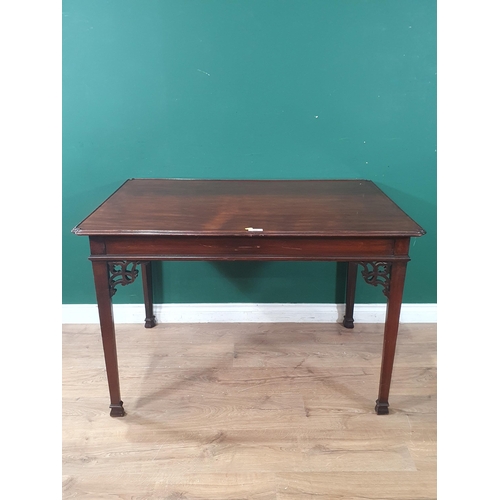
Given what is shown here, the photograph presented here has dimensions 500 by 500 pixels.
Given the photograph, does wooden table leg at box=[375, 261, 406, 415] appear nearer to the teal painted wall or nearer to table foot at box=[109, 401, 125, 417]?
the teal painted wall

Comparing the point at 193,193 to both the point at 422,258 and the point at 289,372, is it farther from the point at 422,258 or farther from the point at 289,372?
the point at 422,258

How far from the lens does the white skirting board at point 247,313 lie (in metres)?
2.50

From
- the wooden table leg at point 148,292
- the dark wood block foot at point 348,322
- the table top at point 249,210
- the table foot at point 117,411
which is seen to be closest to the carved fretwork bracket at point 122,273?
the table top at point 249,210

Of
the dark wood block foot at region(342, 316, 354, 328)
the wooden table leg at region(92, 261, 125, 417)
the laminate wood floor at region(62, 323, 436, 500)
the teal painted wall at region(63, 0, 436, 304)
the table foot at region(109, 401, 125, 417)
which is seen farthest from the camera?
the dark wood block foot at region(342, 316, 354, 328)

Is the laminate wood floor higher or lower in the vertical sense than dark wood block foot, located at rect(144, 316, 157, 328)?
lower

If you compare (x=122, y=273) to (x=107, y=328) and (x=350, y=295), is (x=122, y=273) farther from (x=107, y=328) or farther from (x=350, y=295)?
(x=350, y=295)

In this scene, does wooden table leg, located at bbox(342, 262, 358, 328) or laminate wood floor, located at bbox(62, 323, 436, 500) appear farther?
wooden table leg, located at bbox(342, 262, 358, 328)

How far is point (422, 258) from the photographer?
A: 2432 millimetres

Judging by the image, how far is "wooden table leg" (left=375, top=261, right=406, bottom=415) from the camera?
171 centimetres

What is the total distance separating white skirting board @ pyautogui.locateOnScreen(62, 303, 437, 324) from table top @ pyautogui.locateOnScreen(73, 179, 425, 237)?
0.66 metres

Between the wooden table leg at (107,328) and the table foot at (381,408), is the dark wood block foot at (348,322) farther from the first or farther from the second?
the wooden table leg at (107,328)

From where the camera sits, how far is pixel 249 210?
184cm

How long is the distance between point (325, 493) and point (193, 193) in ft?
4.07

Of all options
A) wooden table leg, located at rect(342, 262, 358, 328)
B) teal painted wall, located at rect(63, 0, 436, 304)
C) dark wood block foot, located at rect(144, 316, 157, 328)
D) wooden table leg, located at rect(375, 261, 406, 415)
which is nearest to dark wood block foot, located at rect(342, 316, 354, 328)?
wooden table leg, located at rect(342, 262, 358, 328)
